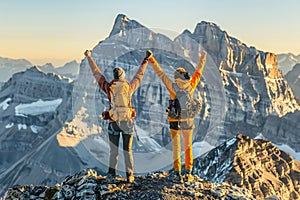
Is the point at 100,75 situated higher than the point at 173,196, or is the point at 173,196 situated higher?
the point at 100,75

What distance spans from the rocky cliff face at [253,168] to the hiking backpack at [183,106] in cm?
8228

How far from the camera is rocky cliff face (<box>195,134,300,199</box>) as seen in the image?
327ft

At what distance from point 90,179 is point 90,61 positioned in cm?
556

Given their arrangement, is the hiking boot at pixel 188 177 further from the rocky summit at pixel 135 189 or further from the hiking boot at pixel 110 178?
the hiking boot at pixel 110 178

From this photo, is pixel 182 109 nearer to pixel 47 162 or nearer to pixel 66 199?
pixel 66 199

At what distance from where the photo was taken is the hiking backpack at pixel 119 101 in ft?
57.5

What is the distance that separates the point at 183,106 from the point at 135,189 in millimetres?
4378

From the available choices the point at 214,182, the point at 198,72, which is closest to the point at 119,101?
the point at 198,72

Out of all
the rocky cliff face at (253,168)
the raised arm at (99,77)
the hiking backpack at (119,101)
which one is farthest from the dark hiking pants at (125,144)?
the rocky cliff face at (253,168)

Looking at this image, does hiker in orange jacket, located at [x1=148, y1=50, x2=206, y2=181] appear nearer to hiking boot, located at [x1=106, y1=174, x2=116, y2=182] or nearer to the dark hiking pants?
the dark hiking pants

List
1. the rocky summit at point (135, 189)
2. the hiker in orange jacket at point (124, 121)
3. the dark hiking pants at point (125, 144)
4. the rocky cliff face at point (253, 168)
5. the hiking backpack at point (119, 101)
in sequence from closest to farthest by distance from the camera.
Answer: the rocky summit at point (135, 189) < the hiking backpack at point (119, 101) < the hiker in orange jacket at point (124, 121) < the dark hiking pants at point (125, 144) < the rocky cliff face at point (253, 168)

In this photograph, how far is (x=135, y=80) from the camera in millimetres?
18016

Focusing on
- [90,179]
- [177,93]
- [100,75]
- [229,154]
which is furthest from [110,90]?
[229,154]

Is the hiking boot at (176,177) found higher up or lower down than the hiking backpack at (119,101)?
lower down
